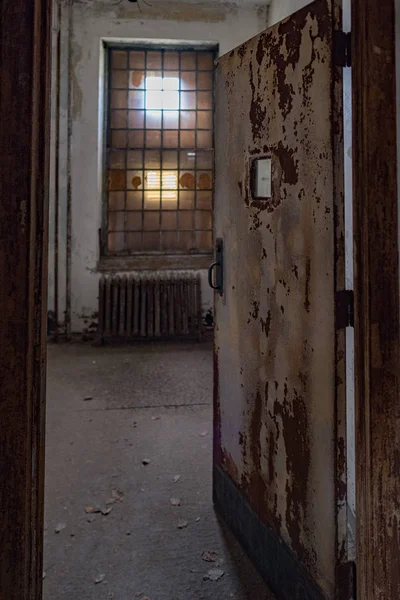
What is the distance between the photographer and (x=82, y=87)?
544cm

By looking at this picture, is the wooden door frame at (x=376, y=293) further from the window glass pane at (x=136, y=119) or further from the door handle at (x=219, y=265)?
the window glass pane at (x=136, y=119)

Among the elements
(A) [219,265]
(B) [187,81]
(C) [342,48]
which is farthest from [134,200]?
(C) [342,48]

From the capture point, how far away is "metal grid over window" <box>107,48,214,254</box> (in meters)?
5.78

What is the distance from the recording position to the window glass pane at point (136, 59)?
5762mm

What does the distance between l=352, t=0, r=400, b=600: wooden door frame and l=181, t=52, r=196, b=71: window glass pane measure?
5000mm

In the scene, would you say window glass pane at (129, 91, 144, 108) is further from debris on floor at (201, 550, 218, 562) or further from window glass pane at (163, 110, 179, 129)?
debris on floor at (201, 550, 218, 562)

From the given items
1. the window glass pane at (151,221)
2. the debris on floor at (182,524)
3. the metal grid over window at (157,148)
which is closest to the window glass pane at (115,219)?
the metal grid over window at (157,148)

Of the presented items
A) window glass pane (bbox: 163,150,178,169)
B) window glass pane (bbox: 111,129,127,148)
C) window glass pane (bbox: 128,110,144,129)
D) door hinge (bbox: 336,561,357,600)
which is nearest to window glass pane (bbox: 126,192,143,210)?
window glass pane (bbox: 163,150,178,169)

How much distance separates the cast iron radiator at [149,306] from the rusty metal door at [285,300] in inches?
138

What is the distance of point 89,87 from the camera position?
5445 mm

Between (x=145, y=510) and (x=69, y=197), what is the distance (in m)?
4.12

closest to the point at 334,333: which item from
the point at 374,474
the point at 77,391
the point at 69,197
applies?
the point at 374,474

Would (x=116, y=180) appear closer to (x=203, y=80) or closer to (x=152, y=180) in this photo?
(x=152, y=180)

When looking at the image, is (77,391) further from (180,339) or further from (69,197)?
(69,197)
